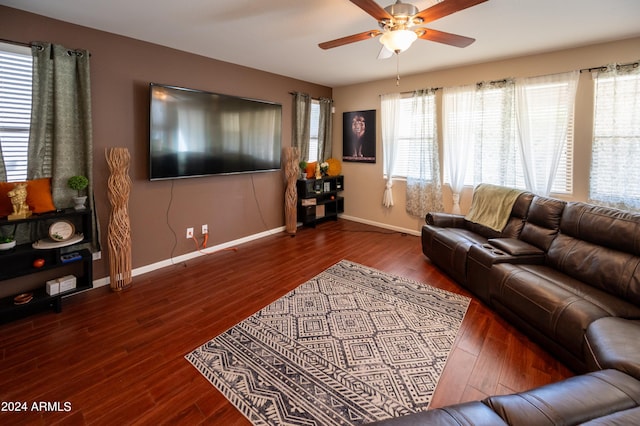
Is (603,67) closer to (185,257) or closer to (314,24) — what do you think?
(314,24)

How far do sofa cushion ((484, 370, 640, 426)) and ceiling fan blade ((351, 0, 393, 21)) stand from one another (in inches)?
83.6

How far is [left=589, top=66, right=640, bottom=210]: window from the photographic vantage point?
10.2 ft

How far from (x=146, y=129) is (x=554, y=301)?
13.4ft

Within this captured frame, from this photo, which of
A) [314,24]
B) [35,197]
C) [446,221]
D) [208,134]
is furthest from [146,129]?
[446,221]

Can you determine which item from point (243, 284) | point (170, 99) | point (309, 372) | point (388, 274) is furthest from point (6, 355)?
point (388, 274)

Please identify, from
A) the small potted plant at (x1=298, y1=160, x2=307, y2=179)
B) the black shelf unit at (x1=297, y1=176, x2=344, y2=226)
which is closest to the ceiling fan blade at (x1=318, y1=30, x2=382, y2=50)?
the small potted plant at (x1=298, y1=160, x2=307, y2=179)

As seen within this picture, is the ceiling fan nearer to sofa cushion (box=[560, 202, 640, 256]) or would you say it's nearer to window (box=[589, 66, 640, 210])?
sofa cushion (box=[560, 202, 640, 256])

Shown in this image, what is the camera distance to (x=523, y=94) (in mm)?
3764

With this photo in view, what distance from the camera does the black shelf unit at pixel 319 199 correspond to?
5.27 m

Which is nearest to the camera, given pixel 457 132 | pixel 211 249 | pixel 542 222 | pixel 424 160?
pixel 542 222

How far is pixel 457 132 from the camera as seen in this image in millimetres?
4379

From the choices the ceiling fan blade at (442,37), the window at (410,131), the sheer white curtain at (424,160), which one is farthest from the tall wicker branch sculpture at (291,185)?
the ceiling fan blade at (442,37)

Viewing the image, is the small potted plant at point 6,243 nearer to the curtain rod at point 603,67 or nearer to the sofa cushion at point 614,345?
the sofa cushion at point 614,345

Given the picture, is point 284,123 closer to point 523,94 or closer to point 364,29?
point 364,29
